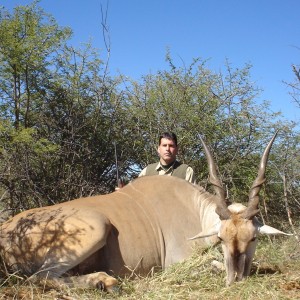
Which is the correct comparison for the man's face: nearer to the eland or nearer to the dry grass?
the eland

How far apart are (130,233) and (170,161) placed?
1.30 meters

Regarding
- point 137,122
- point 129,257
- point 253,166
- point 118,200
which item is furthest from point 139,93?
point 129,257

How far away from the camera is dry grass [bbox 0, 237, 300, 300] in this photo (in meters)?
3.14

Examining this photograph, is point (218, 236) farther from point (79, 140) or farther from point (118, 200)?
point (79, 140)

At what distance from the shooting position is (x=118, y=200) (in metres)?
4.19

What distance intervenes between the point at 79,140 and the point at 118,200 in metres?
2.17

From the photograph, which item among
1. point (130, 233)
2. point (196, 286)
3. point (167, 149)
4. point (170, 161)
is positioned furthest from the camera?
point (170, 161)

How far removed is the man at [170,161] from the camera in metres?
4.92

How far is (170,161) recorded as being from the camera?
503 cm

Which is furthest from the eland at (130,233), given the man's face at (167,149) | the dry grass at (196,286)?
the man's face at (167,149)

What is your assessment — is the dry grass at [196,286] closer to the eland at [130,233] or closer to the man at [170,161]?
the eland at [130,233]

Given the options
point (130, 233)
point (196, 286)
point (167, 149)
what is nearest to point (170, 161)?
point (167, 149)

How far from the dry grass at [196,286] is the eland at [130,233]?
108 millimetres

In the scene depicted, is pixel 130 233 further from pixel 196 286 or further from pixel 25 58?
pixel 25 58
